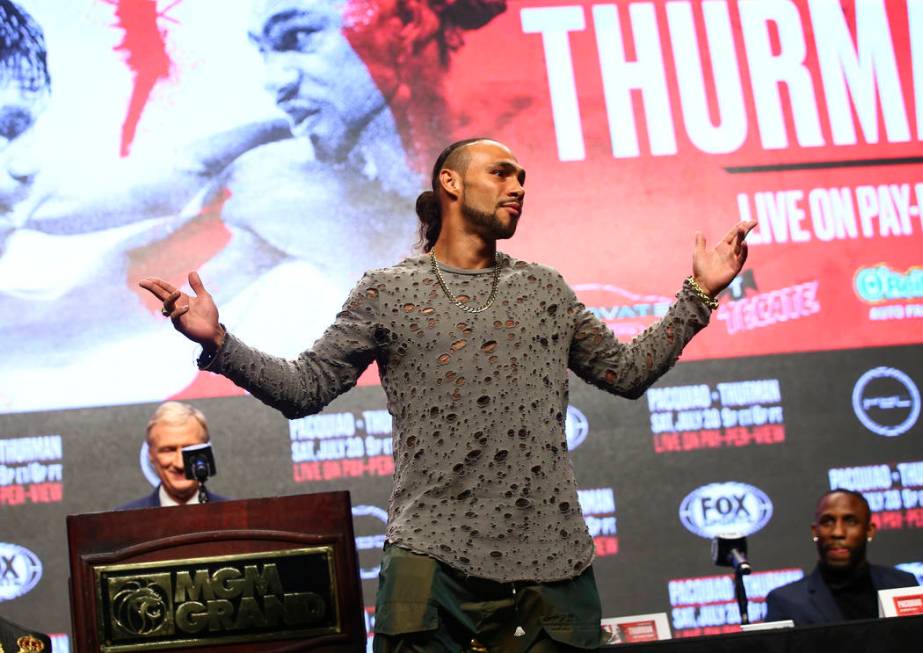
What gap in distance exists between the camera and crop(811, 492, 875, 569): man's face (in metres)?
4.59

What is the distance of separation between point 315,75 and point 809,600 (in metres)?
2.67

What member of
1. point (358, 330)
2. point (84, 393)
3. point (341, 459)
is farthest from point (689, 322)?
point (84, 393)

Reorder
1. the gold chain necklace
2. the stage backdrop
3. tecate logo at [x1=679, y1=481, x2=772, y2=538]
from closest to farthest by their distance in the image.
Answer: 1. the gold chain necklace
2. the stage backdrop
3. tecate logo at [x1=679, y1=481, x2=772, y2=538]

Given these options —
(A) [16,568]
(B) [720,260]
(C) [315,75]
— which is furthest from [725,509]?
(A) [16,568]

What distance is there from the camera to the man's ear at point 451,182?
8.61 feet

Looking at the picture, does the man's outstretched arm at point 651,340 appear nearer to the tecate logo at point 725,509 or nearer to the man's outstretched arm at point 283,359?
the man's outstretched arm at point 283,359

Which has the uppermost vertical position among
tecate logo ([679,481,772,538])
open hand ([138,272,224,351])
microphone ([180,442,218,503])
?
open hand ([138,272,224,351])

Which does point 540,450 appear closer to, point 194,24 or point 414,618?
point 414,618

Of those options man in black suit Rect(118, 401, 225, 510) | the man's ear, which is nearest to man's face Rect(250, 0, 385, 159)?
man in black suit Rect(118, 401, 225, 510)

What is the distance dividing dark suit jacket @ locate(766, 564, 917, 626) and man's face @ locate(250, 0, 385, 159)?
230 cm

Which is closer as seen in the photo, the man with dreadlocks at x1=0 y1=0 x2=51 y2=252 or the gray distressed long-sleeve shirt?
the gray distressed long-sleeve shirt

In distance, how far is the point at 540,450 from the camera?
2.38 meters

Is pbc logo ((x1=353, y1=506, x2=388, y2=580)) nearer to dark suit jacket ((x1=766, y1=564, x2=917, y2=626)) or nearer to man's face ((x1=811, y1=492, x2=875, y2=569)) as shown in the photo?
dark suit jacket ((x1=766, y1=564, x2=917, y2=626))

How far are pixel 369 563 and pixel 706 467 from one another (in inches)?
53.3
